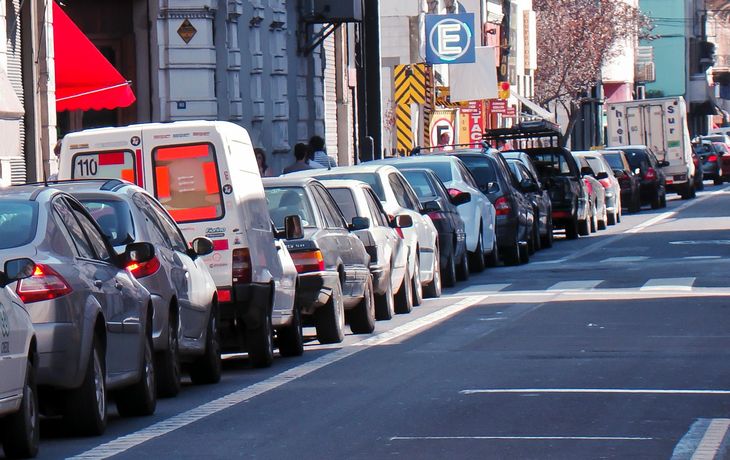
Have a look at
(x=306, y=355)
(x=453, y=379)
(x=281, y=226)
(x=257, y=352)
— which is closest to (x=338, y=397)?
(x=453, y=379)

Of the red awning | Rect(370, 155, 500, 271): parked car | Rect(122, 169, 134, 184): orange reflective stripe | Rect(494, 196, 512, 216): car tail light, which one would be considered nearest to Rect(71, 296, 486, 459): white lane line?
Rect(122, 169, 134, 184): orange reflective stripe

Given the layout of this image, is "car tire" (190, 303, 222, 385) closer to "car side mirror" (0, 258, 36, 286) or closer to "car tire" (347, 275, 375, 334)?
"car side mirror" (0, 258, 36, 286)

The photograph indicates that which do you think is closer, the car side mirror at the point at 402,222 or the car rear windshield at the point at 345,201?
the car rear windshield at the point at 345,201

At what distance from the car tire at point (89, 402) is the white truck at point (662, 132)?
46850mm

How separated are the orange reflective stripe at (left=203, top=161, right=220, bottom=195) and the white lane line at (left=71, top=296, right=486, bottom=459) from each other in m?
1.50

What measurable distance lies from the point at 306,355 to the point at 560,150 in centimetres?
2148

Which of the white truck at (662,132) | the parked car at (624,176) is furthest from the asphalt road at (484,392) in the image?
the white truck at (662,132)

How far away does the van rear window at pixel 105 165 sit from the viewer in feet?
51.2

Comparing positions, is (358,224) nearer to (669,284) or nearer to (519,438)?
(669,284)

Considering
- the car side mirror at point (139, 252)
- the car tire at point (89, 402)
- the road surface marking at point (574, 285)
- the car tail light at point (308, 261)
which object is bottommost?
the road surface marking at point (574, 285)

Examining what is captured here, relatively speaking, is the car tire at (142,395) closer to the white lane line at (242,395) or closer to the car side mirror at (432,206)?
the white lane line at (242,395)

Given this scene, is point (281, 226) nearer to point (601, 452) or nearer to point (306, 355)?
point (306, 355)

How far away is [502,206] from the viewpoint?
2908 centimetres

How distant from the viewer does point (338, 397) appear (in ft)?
42.0
